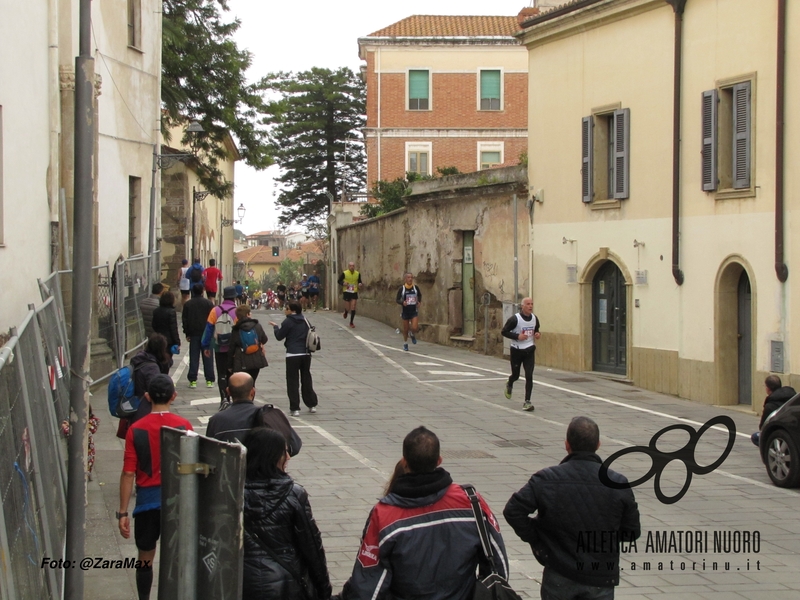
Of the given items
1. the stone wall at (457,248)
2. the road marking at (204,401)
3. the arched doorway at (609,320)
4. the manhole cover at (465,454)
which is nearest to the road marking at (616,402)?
the arched doorway at (609,320)

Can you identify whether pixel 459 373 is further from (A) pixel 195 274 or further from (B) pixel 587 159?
(A) pixel 195 274

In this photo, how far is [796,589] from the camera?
24.8ft

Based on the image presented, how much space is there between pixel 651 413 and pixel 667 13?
830cm

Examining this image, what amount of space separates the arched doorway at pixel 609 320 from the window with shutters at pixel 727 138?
374 cm

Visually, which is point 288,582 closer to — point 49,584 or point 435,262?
point 49,584

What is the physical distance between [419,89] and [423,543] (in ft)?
145

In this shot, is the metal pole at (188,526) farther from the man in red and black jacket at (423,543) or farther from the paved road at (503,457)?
the paved road at (503,457)

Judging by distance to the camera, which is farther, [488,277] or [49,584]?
[488,277]

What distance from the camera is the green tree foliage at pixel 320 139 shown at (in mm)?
64625

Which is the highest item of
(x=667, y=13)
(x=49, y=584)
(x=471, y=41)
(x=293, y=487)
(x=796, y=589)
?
(x=471, y=41)

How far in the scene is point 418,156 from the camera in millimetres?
48219

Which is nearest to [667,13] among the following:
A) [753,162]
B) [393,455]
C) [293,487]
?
[753,162]

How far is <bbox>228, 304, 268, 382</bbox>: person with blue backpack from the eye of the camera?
1409 centimetres

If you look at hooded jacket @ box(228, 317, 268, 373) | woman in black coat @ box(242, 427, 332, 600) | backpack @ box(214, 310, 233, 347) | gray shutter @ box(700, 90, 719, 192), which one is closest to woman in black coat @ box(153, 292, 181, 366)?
backpack @ box(214, 310, 233, 347)
